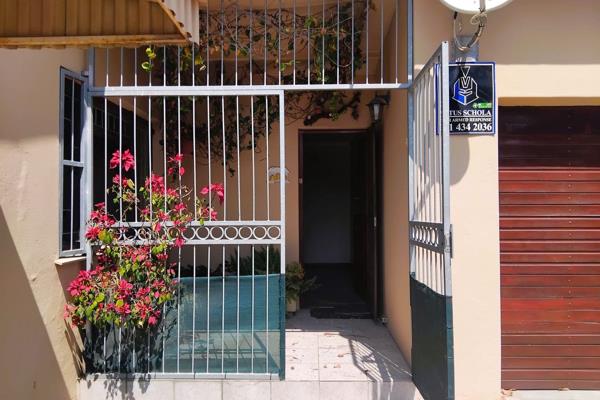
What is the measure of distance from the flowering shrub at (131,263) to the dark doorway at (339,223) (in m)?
2.27

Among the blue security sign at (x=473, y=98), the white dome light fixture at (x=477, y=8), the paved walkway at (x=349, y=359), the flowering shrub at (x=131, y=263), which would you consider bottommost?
the paved walkway at (x=349, y=359)

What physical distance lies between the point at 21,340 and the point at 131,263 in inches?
31.6

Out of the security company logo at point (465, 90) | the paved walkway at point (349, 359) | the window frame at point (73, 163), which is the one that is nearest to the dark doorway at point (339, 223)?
the paved walkway at point (349, 359)

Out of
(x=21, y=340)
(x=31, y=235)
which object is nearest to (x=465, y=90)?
(x=31, y=235)

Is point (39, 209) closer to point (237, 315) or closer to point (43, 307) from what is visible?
point (43, 307)

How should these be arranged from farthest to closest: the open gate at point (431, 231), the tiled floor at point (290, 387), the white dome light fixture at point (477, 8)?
the tiled floor at point (290, 387) < the white dome light fixture at point (477, 8) < the open gate at point (431, 231)

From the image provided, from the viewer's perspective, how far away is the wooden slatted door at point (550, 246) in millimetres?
3332

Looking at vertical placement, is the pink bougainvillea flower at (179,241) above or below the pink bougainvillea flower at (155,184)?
below

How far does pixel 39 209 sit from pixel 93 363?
1.29 metres

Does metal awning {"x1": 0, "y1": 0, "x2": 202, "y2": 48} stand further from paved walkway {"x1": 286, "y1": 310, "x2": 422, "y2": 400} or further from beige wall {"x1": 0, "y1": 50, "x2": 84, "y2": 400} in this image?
paved walkway {"x1": 286, "y1": 310, "x2": 422, "y2": 400}

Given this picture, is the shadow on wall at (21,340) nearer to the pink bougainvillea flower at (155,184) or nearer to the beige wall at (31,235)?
the beige wall at (31,235)

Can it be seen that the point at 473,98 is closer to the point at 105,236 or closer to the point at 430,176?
the point at 430,176

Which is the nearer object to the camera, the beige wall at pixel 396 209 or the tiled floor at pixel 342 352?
the tiled floor at pixel 342 352

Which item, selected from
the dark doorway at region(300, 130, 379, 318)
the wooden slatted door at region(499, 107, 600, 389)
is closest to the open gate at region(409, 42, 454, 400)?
the wooden slatted door at region(499, 107, 600, 389)
